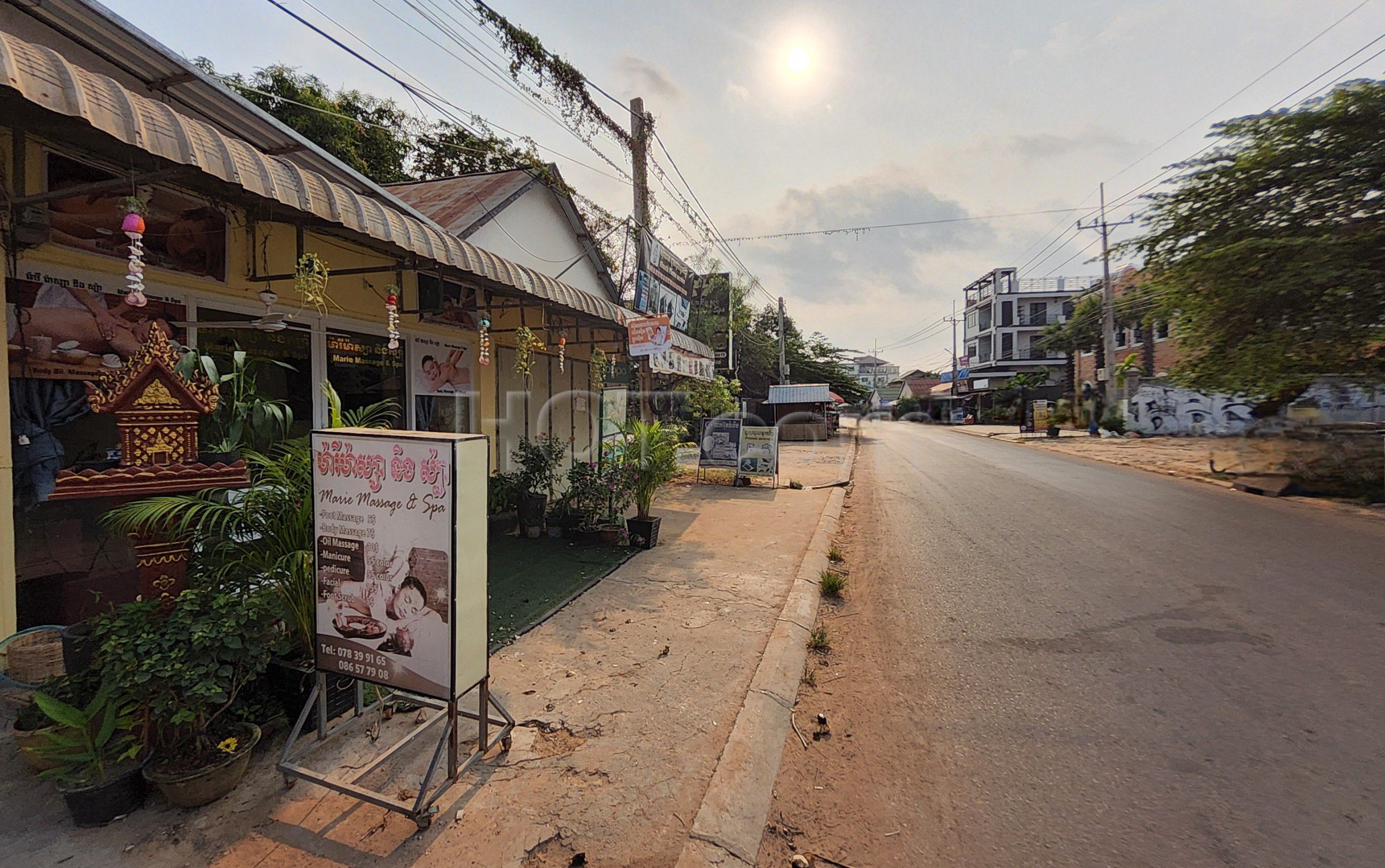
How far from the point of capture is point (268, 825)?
93.1 inches

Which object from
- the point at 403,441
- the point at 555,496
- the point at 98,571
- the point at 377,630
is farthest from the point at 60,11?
the point at 555,496

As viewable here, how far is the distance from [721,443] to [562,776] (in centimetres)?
1014

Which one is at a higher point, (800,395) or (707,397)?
(800,395)

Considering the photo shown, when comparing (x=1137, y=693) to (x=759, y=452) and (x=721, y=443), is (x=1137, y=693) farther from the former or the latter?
(x=721, y=443)

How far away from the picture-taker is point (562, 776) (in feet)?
8.91

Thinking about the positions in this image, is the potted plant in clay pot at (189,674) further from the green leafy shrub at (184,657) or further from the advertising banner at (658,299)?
the advertising banner at (658,299)

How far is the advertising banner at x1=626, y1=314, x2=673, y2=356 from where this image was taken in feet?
26.4

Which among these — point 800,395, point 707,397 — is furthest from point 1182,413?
point 707,397

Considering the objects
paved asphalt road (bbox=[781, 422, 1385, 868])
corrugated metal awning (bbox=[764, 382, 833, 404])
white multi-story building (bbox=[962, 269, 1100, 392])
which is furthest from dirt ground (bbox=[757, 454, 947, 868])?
white multi-story building (bbox=[962, 269, 1100, 392])

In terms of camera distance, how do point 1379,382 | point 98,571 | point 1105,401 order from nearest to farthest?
1. point 98,571
2. point 1379,382
3. point 1105,401

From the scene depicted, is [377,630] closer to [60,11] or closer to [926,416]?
[60,11]

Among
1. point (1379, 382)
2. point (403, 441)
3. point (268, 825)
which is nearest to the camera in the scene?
point (268, 825)

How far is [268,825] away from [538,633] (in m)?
2.06

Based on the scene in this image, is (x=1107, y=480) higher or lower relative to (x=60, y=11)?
lower
